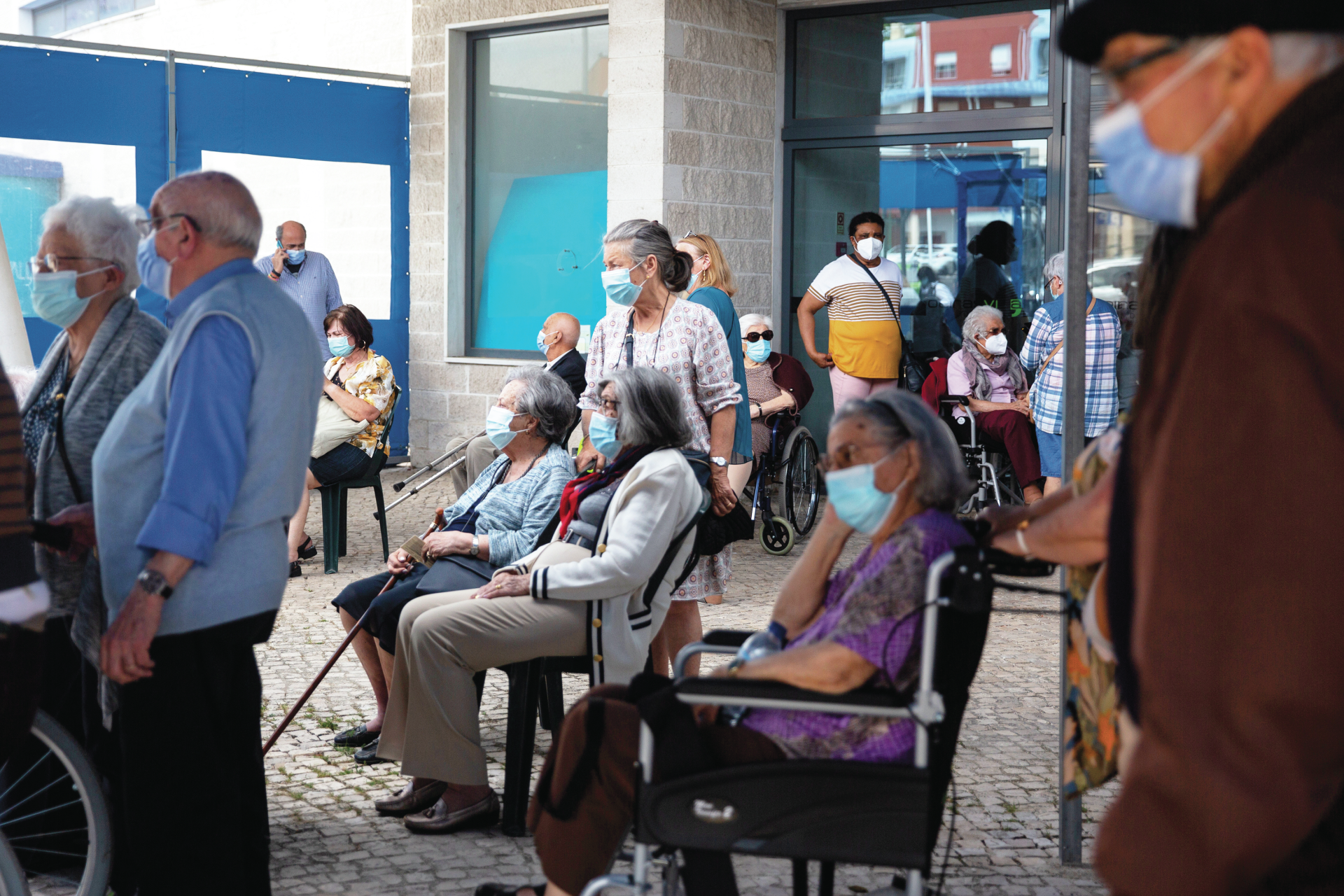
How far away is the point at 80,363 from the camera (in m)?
3.01

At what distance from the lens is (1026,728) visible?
4832mm

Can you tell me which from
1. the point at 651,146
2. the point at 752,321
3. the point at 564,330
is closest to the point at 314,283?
the point at 651,146

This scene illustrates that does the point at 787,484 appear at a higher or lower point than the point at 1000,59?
lower

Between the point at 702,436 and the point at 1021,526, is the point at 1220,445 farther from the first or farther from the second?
the point at 702,436

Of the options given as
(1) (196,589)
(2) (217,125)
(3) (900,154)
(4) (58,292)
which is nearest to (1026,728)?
(1) (196,589)

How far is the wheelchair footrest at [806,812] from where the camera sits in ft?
7.80

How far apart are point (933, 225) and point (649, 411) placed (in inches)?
274

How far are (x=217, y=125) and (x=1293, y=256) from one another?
→ 10805 mm

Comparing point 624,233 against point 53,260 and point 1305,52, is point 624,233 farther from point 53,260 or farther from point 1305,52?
point 1305,52

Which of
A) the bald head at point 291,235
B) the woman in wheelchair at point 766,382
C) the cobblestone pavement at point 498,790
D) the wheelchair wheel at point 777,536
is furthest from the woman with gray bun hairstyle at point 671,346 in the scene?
the bald head at point 291,235

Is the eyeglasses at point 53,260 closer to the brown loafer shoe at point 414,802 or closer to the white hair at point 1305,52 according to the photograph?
the brown loafer shoe at point 414,802

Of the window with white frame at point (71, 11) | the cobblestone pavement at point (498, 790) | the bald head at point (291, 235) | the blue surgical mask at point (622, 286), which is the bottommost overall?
the cobblestone pavement at point (498, 790)

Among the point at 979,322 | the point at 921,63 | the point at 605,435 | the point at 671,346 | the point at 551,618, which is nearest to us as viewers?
the point at 551,618

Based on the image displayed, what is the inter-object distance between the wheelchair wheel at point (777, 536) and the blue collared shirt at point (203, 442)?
5.97m
